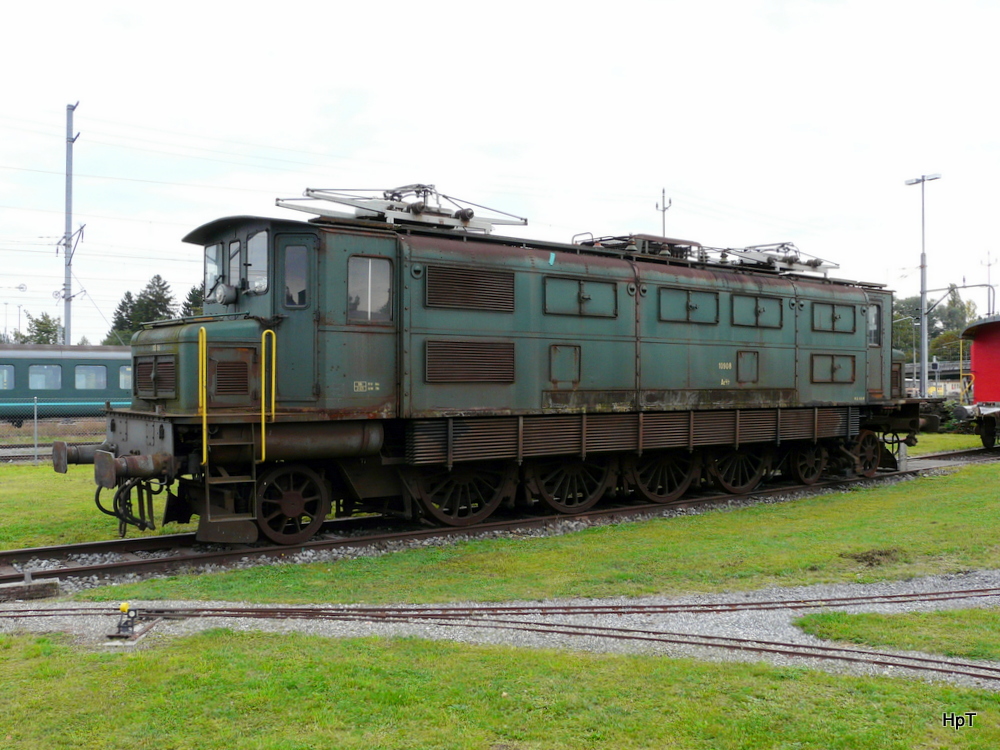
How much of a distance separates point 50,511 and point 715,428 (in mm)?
10955

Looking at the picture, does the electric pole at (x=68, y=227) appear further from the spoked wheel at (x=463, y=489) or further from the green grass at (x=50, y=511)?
the spoked wheel at (x=463, y=489)

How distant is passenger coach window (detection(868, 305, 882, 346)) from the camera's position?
1820cm

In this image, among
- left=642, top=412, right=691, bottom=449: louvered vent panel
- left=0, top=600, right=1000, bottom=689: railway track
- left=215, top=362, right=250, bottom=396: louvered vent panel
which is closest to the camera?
left=0, top=600, right=1000, bottom=689: railway track

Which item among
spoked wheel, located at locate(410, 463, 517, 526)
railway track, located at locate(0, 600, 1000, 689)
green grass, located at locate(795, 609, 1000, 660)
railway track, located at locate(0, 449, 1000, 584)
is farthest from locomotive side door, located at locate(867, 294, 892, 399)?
green grass, located at locate(795, 609, 1000, 660)

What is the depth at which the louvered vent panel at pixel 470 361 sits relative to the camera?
37.9ft

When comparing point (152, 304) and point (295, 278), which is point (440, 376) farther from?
point (152, 304)

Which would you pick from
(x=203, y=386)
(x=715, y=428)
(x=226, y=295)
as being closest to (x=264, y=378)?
(x=203, y=386)

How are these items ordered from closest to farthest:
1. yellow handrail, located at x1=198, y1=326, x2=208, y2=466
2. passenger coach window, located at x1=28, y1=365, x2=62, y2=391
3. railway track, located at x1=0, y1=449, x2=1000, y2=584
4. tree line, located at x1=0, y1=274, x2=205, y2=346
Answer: railway track, located at x1=0, y1=449, x2=1000, y2=584, yellow handrail, located at x1=198, y1=326, x2=208, y2=466, passenger coach window, located at x1=28, y1=365, x2=62, y2=391, tree line, located at x1=0, y1=274, x2=205, y2=346

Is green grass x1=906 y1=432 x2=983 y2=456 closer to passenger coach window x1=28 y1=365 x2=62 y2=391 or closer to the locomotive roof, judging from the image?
the locomotive roof

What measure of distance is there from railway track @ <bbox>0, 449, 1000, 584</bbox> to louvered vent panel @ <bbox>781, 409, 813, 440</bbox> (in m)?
3.96

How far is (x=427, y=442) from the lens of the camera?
11.4m

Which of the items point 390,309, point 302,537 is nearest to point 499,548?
point 302,537

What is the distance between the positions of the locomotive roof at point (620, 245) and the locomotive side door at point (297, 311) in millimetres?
311

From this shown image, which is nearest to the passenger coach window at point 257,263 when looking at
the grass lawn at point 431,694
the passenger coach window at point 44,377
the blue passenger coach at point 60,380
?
the grass lawn at point 431,694
